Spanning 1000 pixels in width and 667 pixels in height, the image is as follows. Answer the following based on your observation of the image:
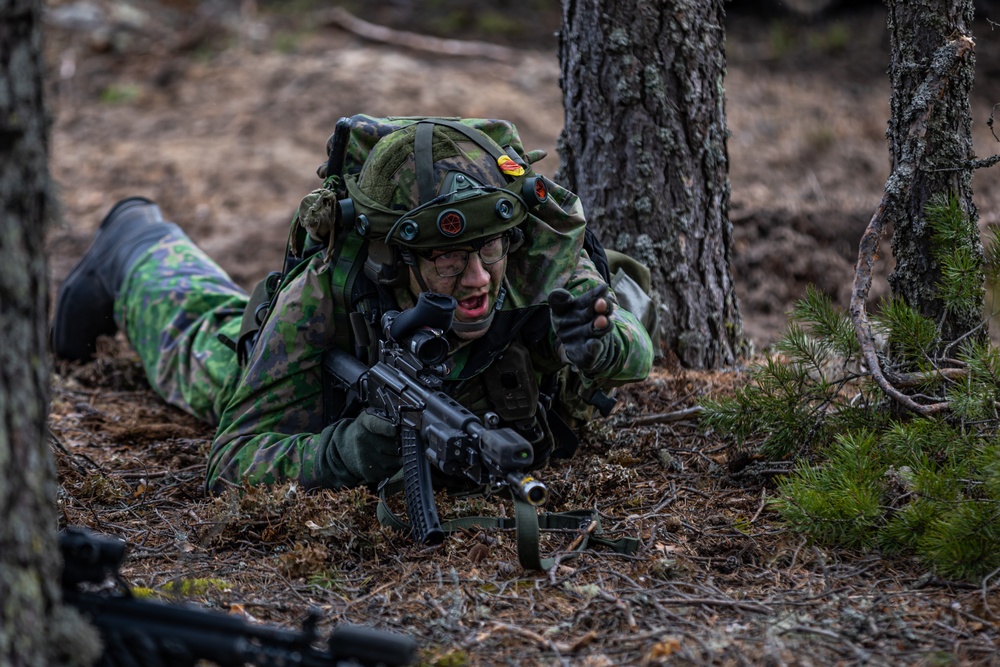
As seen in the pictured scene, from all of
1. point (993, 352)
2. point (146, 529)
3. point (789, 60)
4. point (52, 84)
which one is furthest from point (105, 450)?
point (789, 60)

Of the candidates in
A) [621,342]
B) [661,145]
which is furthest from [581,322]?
[661,145]

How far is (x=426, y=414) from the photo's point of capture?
3.21 meters

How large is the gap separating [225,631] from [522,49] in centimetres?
1095

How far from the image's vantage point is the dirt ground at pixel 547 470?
275 cm

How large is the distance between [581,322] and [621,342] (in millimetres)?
400

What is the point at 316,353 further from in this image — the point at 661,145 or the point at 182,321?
the point at 661,145

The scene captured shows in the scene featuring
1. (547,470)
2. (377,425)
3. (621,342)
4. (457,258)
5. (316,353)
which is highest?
(457,258)

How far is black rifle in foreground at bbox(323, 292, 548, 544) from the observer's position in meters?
2.98

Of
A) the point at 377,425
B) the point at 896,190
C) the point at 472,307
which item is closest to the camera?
the point at 896,190

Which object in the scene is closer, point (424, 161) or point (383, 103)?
point (424, 161)

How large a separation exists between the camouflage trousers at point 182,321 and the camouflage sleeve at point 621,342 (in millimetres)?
1922

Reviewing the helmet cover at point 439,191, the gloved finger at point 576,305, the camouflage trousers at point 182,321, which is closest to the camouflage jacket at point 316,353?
the helmet cover at point 439,191

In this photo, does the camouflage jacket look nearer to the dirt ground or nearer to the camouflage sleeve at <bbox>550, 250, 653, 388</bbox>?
the camouflage sleeve at <bbox>550, 250, 653, 388</bbox>

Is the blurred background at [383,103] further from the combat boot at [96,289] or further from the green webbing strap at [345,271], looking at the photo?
the green webbing strap at [345,271]
